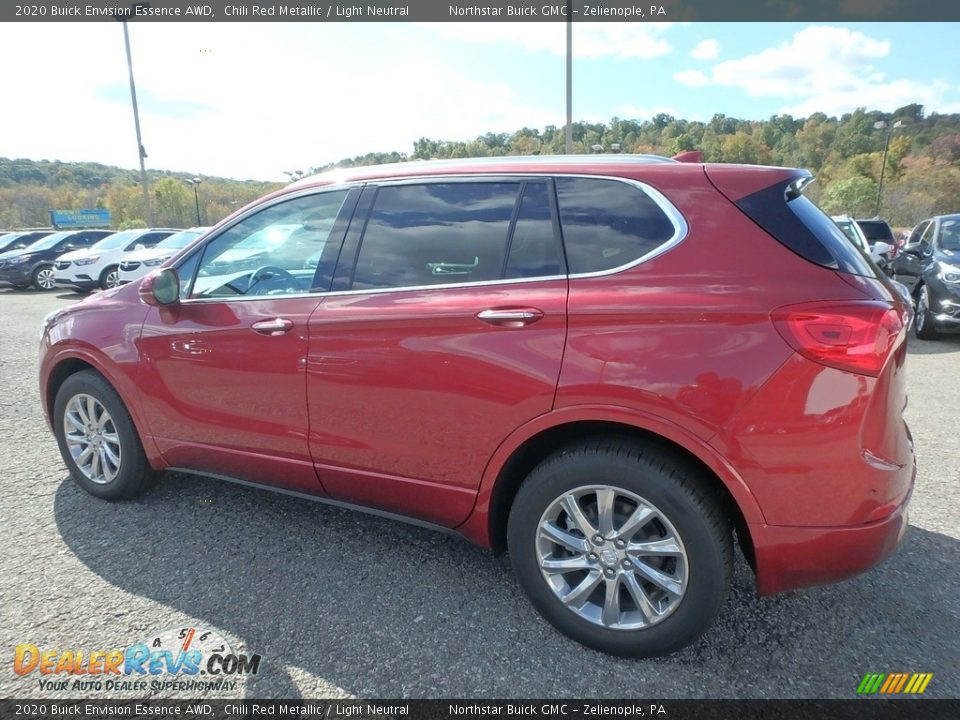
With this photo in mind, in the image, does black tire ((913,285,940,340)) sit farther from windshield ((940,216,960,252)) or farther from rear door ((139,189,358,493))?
rear door ((139,189,358,493))

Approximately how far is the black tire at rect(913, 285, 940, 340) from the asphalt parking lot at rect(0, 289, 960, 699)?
5525 millimetres

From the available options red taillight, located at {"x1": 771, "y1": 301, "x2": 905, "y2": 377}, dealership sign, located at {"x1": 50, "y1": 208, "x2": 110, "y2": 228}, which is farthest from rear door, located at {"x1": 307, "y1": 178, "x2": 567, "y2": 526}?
dealership sign, located at {"x1": 50, "y1": 208, "x2": 110, "y2": 228}

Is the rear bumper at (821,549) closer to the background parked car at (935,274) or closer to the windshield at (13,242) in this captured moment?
the background parked car at (935,274)

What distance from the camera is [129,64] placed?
27594 millimetres

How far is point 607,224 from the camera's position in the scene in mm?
2293

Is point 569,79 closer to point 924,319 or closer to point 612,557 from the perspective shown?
point 924,319

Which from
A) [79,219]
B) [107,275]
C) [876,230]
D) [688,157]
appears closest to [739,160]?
[876,230]

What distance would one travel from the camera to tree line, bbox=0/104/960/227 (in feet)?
142

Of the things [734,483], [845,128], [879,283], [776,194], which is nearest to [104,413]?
[734,483]

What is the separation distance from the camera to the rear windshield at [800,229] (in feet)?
6.72

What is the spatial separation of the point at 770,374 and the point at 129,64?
33670 millimetres

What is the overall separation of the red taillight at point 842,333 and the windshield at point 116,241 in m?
17.1

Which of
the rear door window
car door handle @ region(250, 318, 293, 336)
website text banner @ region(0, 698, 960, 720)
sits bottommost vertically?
website text banner @ region(0, 698, 960, 720)

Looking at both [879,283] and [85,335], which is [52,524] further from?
[879,283]
